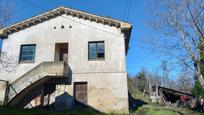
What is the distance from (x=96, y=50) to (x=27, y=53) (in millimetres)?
6592

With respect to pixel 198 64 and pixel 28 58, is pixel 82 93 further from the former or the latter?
pixel 198 64

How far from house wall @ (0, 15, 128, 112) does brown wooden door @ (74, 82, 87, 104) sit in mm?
443

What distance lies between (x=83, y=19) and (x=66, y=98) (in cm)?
751

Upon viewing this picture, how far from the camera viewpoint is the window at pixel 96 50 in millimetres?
17828

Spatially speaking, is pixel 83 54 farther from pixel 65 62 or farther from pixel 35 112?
pixel 35 112

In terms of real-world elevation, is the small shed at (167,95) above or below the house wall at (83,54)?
below

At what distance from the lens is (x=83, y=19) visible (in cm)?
1911

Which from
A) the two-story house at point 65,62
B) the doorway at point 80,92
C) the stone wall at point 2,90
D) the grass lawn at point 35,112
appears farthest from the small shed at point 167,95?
the stone wall at point 2,90

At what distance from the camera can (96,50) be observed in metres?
18.0

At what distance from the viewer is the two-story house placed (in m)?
16.4

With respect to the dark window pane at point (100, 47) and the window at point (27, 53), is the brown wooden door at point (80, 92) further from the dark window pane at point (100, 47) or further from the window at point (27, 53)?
the window at point (27, 53)

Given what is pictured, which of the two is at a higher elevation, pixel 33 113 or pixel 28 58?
pixel 28 58

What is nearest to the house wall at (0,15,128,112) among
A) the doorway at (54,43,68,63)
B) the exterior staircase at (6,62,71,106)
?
the doorway at (54,43,68,63)

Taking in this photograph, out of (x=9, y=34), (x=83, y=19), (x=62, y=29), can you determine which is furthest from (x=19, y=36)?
(x=83, y=19)
